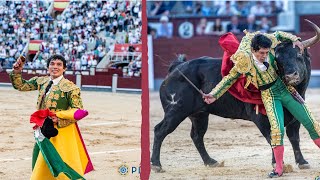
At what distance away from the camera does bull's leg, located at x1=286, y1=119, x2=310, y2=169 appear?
6793 millimetres

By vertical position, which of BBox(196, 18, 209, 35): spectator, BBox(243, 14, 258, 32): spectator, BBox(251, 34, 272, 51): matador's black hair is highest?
BBox(251, 34, 272, 51): matador's black hair

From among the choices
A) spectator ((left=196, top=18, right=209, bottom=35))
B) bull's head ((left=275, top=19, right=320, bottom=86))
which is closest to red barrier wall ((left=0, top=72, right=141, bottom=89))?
bull's head ((left=275, top=19, right=320, bottom=86))

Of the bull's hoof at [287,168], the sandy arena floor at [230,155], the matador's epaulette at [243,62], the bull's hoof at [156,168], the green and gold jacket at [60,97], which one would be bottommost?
the sandy arena floor at [230,155]

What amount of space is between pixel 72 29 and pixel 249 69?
134 centimetres

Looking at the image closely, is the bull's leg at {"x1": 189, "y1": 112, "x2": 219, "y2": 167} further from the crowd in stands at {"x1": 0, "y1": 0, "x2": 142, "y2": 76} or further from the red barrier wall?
the crowd in stands at {"x1": 0, "y1": 0, "x2": 142, "y2": 76}

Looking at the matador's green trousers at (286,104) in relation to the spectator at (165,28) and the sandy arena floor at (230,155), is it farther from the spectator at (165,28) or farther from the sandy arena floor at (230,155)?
the spectator at (165,28)

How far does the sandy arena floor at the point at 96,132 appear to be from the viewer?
6.51 m

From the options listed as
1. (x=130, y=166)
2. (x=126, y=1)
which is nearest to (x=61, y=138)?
(x=130, y=166)

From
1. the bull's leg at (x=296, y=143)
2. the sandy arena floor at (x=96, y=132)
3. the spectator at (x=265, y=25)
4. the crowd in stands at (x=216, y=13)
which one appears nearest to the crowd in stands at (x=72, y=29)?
the sandy arena floor at (x=96, y=132)

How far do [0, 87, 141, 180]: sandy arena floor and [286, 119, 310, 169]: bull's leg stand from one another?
111 centimetres

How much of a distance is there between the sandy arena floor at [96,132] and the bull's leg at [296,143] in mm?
1114

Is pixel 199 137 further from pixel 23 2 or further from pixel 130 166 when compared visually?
pixel 23 2

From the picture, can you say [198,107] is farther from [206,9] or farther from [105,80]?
[206,9]

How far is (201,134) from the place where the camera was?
23.9 feet
